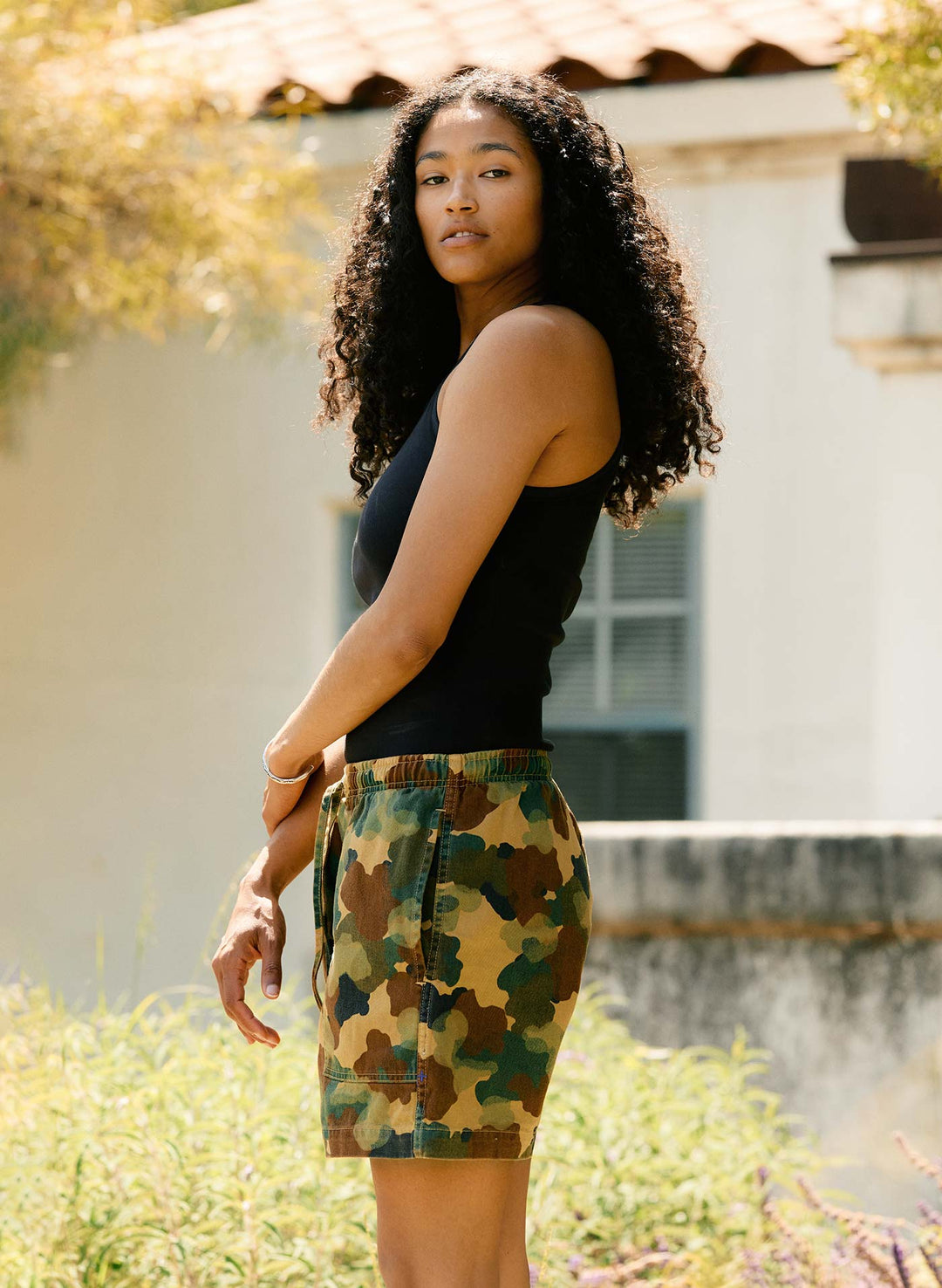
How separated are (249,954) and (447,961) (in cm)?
26

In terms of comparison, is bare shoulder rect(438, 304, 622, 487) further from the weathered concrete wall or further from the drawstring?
the weathered concrete wall

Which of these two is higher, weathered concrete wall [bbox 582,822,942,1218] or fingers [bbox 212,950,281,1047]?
fingers [bbox 212,950,281,1047]

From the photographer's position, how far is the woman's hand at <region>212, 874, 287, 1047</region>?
1812 millimetres

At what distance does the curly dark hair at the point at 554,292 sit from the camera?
6.41 ft

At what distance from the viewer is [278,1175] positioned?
2932mm

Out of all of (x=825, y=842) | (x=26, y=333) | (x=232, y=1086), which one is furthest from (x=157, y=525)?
(x=232, y=1086)

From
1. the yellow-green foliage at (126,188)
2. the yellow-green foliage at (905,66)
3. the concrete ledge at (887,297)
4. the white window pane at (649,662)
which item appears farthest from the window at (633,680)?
the yellow-green foliage at (905,66)

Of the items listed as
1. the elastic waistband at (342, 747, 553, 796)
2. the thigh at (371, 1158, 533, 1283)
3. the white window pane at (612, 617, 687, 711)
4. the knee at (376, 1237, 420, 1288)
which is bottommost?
the knee at (376, 1237, 420, 1288)

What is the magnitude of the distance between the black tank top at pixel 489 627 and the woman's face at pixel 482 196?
189mm

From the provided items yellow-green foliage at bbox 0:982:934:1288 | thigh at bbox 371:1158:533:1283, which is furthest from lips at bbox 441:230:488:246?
yellow-green foliage at bbox 0:982:934:1288

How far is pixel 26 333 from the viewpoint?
18.7 feet

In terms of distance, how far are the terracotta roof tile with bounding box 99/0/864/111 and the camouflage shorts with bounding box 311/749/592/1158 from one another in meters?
4.29

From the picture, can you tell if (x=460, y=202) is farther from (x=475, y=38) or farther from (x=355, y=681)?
(x=475, y=38)

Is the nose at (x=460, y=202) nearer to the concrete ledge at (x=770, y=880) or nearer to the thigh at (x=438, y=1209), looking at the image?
the thigh at (x=438, y=1209)
